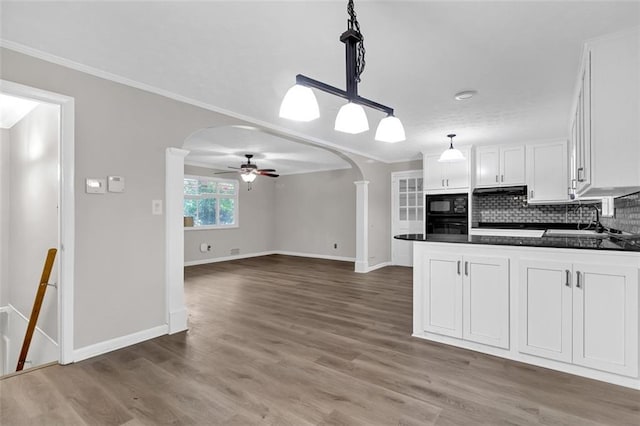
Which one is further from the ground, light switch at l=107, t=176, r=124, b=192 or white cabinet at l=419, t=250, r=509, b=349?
light switch at l=107, t=176, r=124, b=192

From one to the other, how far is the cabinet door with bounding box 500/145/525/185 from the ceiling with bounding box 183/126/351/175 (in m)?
3.18

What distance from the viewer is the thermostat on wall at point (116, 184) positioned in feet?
9.34

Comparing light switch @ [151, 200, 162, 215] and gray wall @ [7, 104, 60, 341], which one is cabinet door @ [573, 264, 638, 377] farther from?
gray wall @ [7, 104, 60, 341]

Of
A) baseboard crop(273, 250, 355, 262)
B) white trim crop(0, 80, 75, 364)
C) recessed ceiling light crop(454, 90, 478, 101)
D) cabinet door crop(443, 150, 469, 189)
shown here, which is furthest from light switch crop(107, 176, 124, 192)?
baseboard crop(273, 250, 355, 262)

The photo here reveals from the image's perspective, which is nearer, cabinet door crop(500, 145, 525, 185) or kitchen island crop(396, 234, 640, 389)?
kitchen island crop(396, 234, 640, 389)

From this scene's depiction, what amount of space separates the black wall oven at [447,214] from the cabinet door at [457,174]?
0.63ft

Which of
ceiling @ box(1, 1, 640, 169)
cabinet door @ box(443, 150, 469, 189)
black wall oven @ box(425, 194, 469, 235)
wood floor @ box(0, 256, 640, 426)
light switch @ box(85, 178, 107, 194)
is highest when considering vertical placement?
ceiling @ box(1, 1, 640, 169)

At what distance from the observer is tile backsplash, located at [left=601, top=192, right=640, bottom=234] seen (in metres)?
2.84

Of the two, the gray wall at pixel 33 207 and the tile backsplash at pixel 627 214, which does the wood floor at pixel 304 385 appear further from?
the tile backsplash at pixel 627 214

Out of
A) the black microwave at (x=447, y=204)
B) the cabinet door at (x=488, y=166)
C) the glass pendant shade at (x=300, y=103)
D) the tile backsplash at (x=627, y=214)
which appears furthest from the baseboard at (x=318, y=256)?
the glass pendant shade at (x=300, y=103)

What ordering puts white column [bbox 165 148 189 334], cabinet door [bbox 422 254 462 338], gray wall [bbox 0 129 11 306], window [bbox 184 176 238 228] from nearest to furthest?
cabinet door [bbox 422 254 462 338]
white column [bbox 165 148 189 334]
gray wall [bbox 0 129 11 306]
window [bbox 184 176 238 228]

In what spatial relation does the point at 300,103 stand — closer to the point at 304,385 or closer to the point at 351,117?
the point at 351,117

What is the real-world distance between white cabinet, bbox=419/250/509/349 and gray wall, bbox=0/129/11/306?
18.4ft

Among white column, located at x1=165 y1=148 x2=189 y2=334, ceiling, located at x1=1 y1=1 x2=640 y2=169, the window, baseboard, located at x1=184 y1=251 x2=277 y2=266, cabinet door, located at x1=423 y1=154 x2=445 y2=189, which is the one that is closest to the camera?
ceiling, located at x1=1 y1=1 x2=640 y2=169
